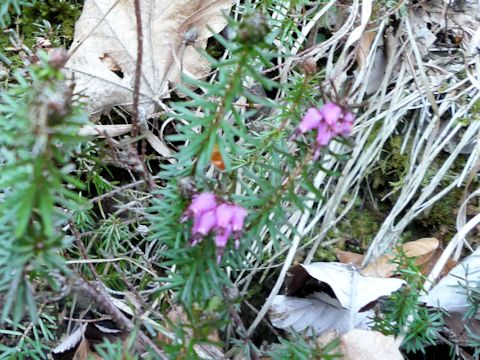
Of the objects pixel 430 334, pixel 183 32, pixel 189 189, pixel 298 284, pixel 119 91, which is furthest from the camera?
pixel 183 32

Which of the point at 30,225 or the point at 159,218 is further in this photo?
the point at 159,218

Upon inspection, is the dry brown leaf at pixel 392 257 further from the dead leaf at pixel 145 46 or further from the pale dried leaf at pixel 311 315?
the dead leaf at pixel 145 46

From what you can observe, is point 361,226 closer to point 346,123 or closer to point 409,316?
point 409,316

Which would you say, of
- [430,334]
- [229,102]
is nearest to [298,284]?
[430,334]

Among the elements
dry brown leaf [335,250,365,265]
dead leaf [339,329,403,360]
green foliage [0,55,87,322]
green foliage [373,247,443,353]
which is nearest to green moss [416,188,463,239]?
dry brown leaf [335,250,365,265]

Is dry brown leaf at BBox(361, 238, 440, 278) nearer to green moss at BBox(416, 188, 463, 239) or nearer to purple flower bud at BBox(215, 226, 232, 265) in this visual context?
green moss at BBox(416, 188, 463, 239)

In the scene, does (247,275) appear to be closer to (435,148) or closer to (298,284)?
(298,284)

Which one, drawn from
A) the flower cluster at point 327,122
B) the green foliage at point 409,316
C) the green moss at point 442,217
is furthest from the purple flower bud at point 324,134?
the green moss at point 442,217
